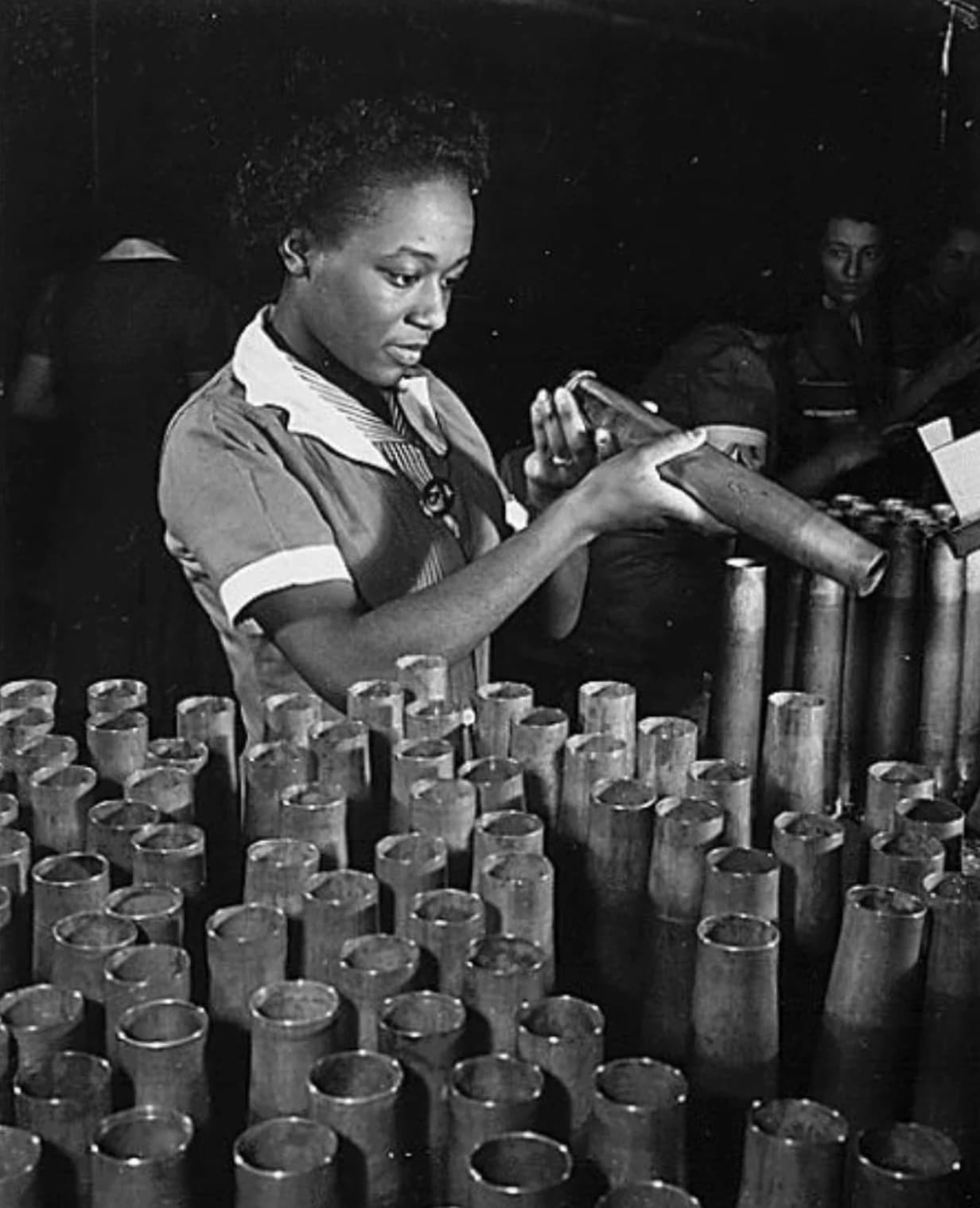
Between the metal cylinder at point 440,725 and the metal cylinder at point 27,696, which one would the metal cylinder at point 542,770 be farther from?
the metal cylinder at point 27,696

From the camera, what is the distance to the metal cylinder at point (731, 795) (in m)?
1.27

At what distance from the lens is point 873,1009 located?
1046mm

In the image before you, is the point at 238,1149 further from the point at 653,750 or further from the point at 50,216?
the point at 50,216

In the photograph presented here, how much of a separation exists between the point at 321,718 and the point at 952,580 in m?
0.73

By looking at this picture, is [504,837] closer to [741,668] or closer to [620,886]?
[620,886]

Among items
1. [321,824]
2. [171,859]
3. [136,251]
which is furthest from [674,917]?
[136,251]

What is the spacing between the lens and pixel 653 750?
1423 mm

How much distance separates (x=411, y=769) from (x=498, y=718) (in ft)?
0.53

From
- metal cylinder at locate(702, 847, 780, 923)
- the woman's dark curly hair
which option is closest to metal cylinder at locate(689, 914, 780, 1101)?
metal cylinder at locate(702, 847, 780, 923)

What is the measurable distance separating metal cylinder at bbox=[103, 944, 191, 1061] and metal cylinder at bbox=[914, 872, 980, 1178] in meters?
0.50

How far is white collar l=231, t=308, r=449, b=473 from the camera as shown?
70.4 inches

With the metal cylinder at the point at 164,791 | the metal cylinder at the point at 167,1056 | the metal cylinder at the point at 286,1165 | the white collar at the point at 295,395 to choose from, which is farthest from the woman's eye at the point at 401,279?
the metal cylinder at the point at 286,1165

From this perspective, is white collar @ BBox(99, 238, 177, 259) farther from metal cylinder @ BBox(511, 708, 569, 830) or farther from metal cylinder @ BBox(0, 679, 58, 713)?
metal cylinder @ BBox(511, 708, 569, 830)

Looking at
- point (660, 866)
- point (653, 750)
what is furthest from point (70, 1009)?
point (653, 750)
